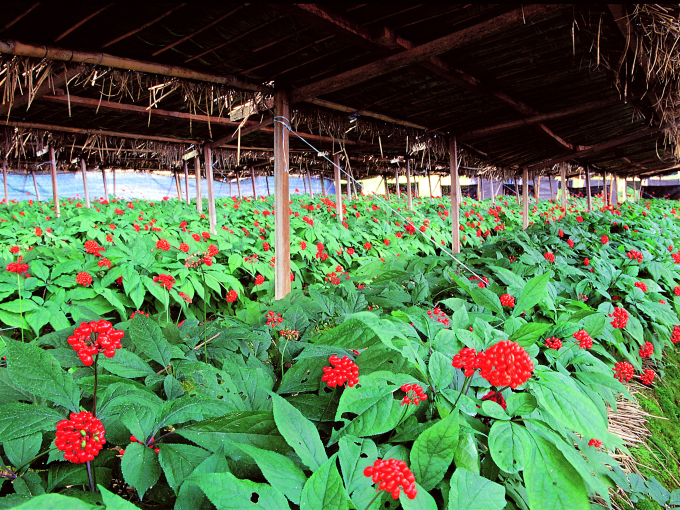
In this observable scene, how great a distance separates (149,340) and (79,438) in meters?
0.49

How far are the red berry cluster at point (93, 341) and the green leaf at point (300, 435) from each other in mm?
346

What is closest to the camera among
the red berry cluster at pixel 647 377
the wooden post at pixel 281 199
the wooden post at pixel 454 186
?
the red berry cluster at pixel 647 377

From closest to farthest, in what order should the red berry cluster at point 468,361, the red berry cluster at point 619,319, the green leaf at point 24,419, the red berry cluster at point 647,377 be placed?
the green leaf at point 24,419 < the red berry cluster at point 468,361 < the red berry cluster at point 619,319 < the red berry cluster at point 647,377

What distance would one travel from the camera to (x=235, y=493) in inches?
24.3

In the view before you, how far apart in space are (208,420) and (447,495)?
510mm

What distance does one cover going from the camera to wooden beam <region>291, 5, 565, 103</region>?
191cm

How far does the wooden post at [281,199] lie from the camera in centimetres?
300

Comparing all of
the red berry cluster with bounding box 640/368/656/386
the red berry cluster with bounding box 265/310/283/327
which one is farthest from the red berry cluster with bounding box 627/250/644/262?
the red berry cluster with bounding box 265/310/283/327

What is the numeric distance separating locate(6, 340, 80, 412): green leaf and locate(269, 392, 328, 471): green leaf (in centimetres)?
39

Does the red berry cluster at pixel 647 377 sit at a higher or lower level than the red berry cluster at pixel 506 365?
lower

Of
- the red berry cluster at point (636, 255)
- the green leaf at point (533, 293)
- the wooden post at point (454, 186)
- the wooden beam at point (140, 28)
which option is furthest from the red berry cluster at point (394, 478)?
the wooden post at point (454, 186)

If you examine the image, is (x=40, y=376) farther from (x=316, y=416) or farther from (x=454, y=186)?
(x=454, y=186)

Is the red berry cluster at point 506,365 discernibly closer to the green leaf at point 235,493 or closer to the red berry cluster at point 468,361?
the red berry cluster at point 468,361

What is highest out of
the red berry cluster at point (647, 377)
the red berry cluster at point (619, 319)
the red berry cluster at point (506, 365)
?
the red berry cluster at point (506, 365)
